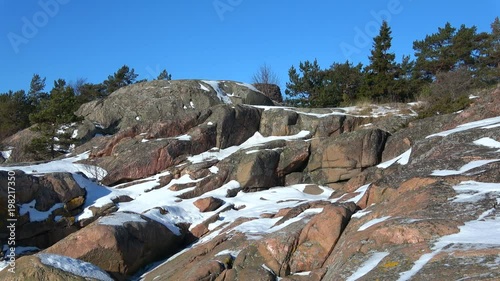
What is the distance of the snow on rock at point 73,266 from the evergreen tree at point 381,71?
76.8 ft

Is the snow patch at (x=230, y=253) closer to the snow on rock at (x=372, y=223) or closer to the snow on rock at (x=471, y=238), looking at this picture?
the snow on rock at (x=372, y=223)

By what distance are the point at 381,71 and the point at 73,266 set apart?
87.8 ft

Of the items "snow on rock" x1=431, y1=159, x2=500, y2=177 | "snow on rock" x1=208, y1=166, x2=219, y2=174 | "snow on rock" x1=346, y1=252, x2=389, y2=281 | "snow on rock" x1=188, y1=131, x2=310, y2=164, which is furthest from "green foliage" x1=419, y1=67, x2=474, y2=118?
"snow on rock" x1=346, y1=252, x2=389, y2=281

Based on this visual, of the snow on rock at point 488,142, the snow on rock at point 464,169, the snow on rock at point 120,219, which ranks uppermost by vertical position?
the snow on rock at point 488,142

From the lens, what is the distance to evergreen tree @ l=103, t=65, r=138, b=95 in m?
41.5

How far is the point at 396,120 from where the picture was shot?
21.3 m

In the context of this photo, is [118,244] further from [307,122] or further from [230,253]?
[307,122]

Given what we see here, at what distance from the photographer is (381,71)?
3222 cm

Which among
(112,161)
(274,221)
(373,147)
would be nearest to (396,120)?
(373,147)

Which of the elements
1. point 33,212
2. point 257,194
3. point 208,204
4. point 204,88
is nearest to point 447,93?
point 257,194

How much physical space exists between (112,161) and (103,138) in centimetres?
326

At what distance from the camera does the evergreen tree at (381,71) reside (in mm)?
30422

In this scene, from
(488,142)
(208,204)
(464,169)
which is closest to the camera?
(464,169)

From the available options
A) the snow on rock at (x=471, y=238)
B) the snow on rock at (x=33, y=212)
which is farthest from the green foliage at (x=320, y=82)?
the snow on rock at (x=471, y=238)
